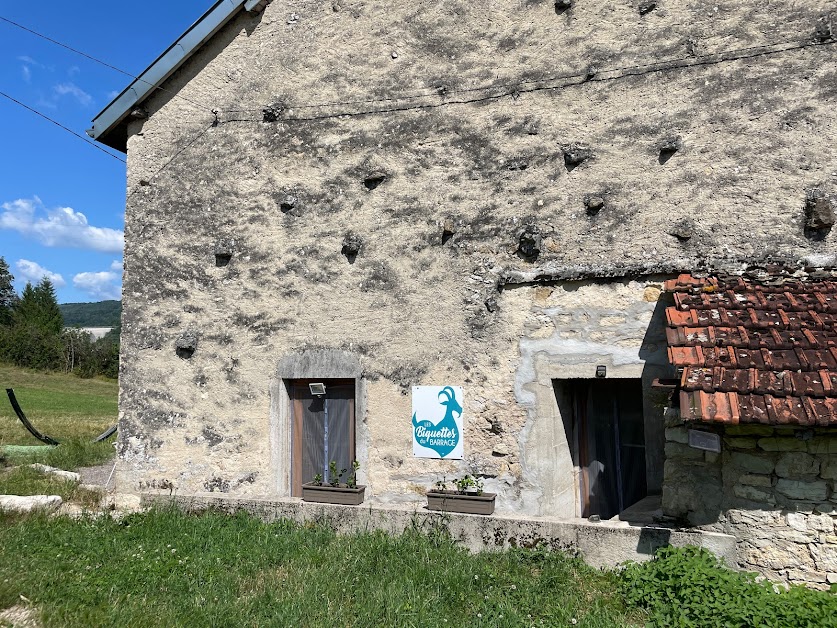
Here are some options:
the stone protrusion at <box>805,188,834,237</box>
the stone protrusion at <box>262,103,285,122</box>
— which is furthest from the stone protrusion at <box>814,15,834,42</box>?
the stone protrusion at <box>262,103,285,122</box>

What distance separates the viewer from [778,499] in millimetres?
4254

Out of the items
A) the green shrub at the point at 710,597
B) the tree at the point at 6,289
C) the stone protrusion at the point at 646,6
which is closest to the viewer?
the green shrub at the point at 710,597

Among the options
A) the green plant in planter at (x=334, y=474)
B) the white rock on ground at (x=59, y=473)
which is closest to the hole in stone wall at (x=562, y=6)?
the green plant in planter at (x=334, y=474)

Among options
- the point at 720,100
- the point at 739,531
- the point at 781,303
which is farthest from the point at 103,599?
the point at 720,100

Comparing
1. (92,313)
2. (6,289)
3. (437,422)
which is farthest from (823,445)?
(92,313)

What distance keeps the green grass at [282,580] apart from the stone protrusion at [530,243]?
274 cm

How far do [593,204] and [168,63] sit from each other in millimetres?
5231

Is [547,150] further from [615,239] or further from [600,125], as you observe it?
[615,239]

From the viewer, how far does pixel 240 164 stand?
721 centimetres

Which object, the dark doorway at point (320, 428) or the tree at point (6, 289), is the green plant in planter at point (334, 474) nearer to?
the dark doorway at point (320, 428)

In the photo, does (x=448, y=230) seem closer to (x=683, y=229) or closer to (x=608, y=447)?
(x=683, y=229)

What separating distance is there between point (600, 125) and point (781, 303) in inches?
93.3

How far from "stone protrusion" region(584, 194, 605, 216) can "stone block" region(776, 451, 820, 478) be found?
2724 mm

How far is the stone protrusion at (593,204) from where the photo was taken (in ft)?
19.4
